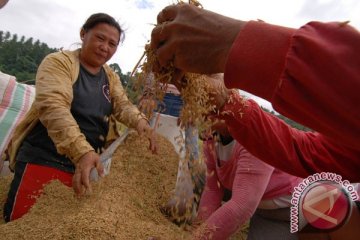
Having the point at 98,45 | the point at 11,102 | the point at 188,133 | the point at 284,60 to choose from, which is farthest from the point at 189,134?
the point at 11,102

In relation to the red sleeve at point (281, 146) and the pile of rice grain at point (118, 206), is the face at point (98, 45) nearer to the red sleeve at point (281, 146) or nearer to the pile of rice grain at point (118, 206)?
the pile of rice grain at point (118, 206)

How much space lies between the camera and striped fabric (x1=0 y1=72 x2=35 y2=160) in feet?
9.62

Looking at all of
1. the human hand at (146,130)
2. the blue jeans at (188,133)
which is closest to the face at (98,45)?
the blue jeans at (188,133)

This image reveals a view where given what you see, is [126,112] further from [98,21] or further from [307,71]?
[307,71]

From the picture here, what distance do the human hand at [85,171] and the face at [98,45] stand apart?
31.8 inches

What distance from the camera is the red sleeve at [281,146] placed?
1415 millimetres

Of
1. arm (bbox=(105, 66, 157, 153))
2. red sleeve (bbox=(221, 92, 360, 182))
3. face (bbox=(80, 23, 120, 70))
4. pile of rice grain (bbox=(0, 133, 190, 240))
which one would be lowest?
pile of rice grain (bbox=(0, 133, 190, 240))

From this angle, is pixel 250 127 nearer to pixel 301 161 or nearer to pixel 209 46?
pixel 301 161

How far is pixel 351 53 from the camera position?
0.65m

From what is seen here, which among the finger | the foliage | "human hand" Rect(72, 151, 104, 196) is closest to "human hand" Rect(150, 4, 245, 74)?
the finger

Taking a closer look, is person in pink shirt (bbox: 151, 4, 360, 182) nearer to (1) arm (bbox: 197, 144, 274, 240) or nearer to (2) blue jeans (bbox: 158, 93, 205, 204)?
(2) blue jeans (bbox: 158, 93, 205, 204)

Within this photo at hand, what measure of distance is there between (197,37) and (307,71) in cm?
28

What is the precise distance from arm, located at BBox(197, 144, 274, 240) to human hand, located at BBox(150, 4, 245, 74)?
3.74 ft

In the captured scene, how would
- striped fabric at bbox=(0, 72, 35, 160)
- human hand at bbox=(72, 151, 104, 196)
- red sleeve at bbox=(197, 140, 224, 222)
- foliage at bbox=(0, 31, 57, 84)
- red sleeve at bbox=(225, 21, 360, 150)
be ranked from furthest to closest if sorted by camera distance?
foliage at bbox=(0, 31, 57, 84) < striped fabric at bbox=(0, 72, 35, 160) < red sleeve at bbox=(197, 140, 224, 222) < human hand at bbox=(72, 151, 104, 196) < red sleeve at bbox=(225, 21, 360, 150)
